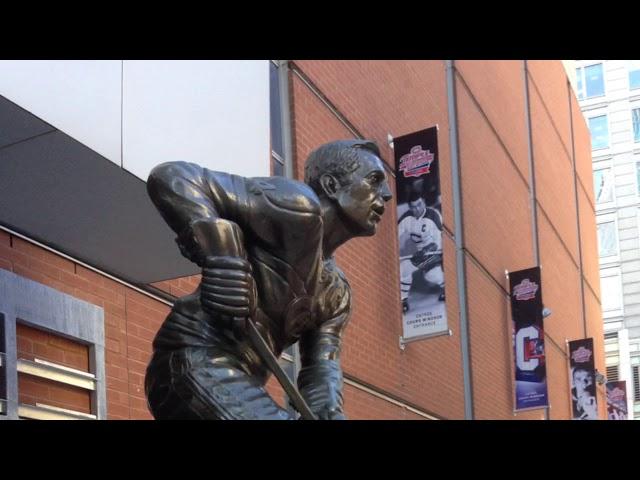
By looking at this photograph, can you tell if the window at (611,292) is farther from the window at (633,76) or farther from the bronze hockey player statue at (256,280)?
the bronze hockey player statue at (256,280)

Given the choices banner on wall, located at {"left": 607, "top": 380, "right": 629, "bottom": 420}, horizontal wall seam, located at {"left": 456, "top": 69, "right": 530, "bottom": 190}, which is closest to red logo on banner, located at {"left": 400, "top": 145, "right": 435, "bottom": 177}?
horizontal wall seam, located at {"left": 456, "top": 69, "right": 530, "bottom": 190}

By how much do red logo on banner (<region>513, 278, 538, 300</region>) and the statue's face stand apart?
17.1m

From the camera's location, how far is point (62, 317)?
8.00 metres

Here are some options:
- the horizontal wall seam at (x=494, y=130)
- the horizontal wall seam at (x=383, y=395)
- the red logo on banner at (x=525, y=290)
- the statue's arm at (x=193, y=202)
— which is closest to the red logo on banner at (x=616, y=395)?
the horizontal wall seam at (x=494, y=130)

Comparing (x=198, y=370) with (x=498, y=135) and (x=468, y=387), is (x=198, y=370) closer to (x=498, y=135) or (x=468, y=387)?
(x=468, y=387)

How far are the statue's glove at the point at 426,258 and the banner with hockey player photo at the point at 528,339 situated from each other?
5618 mm

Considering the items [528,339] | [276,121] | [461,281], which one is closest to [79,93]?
[276,121]

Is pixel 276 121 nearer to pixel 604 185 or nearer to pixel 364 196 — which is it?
pixel 364 196

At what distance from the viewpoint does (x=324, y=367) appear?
3.88 metres

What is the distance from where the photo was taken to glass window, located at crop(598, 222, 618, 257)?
59694mm

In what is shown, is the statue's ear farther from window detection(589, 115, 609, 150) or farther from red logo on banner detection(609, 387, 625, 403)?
window detection(589, 115, 609, 150)
